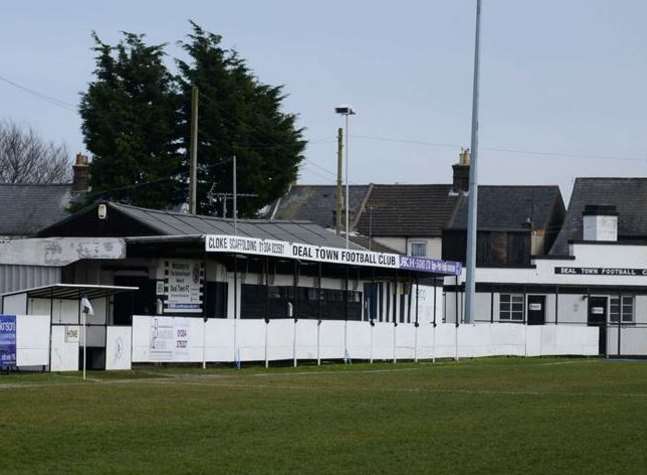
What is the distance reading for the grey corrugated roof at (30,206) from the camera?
279ft

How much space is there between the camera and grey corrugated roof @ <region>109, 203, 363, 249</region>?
44.0 m

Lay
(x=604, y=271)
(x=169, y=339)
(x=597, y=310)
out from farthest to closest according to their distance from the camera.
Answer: (x=604, y=271) → (x=597, y=310) → (x=169, y=339)

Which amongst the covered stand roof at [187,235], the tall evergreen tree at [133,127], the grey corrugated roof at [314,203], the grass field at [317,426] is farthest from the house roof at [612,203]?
the grass field at [317,426]

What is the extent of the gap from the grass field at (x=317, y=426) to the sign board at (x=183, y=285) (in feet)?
35.9

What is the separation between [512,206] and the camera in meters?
87.1

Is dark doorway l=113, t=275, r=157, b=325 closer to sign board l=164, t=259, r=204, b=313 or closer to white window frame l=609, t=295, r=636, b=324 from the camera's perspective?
sign board l=164, t=259, r=204, b=313

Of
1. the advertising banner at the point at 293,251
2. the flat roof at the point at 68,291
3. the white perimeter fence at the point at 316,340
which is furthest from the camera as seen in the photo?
the advertising banner at the point at 293,251

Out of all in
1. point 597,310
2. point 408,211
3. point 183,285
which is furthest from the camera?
point 408,211

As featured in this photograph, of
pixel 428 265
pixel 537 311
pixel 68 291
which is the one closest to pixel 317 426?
pixel 68 291

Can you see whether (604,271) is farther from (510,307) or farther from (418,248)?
(418,248)

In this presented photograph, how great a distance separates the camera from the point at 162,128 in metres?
76.6

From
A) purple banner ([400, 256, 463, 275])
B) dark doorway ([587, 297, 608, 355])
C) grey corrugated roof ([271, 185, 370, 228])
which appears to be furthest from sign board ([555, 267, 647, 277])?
grey corrugated roof ([271, 185, 370, 228])

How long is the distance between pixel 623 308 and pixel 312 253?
28.7 meters

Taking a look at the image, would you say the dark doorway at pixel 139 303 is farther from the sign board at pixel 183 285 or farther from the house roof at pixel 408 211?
the house roof at pixel 408 211
